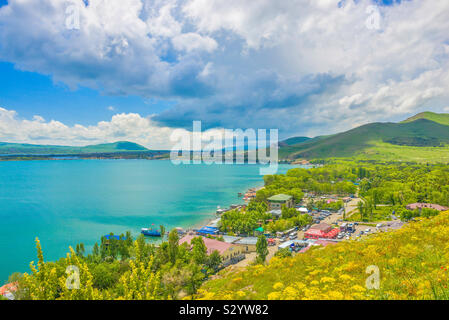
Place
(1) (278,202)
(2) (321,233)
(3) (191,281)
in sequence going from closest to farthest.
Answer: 1. (3) (191,281)
2. (2) (321,233)
3. (1) (278,202)

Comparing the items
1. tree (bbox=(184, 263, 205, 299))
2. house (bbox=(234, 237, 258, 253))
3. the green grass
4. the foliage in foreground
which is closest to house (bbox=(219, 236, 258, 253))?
house (bbox=(234, 237, 258, 253))

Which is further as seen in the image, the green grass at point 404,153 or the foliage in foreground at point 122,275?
the green grass at point 404,153

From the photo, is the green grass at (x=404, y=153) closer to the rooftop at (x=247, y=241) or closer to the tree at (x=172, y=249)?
the rooftop at (x=247, y=241)

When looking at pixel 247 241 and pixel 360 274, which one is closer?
pixel 360 274

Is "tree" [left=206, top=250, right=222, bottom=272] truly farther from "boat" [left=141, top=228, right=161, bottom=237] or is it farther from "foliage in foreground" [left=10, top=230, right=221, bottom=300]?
"boat" [left=141, top=228, right=161, bottom=237]

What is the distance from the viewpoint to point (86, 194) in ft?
270

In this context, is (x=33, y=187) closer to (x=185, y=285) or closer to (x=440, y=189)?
(x=185, y=285)

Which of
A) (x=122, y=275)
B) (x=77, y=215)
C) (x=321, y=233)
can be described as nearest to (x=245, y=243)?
(x=321, y=233)

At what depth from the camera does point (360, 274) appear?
8969 millimetres

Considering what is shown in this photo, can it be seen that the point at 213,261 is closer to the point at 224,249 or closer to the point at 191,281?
the point at 224,249

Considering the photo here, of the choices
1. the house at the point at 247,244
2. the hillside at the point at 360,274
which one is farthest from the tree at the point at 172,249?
the hillside at the point at 360,274

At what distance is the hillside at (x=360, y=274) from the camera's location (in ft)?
22.7

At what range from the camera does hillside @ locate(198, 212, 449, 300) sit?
273 inches

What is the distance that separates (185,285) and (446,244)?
1513 centimetres
